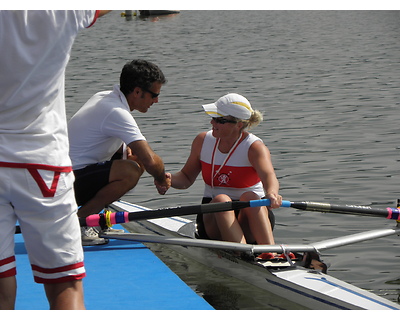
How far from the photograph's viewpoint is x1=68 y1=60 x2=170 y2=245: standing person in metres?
5.75

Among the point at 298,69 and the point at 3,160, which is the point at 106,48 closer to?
the point at 298,69

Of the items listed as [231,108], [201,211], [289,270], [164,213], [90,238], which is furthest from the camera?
[90,238]

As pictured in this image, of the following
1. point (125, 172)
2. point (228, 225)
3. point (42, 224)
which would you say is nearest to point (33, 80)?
point (42, 224)

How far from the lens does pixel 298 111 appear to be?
16156mm

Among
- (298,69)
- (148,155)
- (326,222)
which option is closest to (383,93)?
(298,69)

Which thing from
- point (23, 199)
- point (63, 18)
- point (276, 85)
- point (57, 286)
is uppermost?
point (63, 18)

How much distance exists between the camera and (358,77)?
70.5ft

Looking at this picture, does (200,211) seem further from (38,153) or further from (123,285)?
(38,153)

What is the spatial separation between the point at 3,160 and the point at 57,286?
0.54 meters

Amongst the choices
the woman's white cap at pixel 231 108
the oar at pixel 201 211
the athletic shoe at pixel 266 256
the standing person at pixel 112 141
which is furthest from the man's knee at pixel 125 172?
the athletic shoe at pixel 266 256

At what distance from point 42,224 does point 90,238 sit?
3349 mm

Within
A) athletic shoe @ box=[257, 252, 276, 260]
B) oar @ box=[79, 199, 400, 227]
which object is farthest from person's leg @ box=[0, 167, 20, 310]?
athletic shoe @ box=[257, 252, 276, 260]

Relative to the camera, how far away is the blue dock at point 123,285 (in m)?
4.51

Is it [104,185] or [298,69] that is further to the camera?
[298,69]
